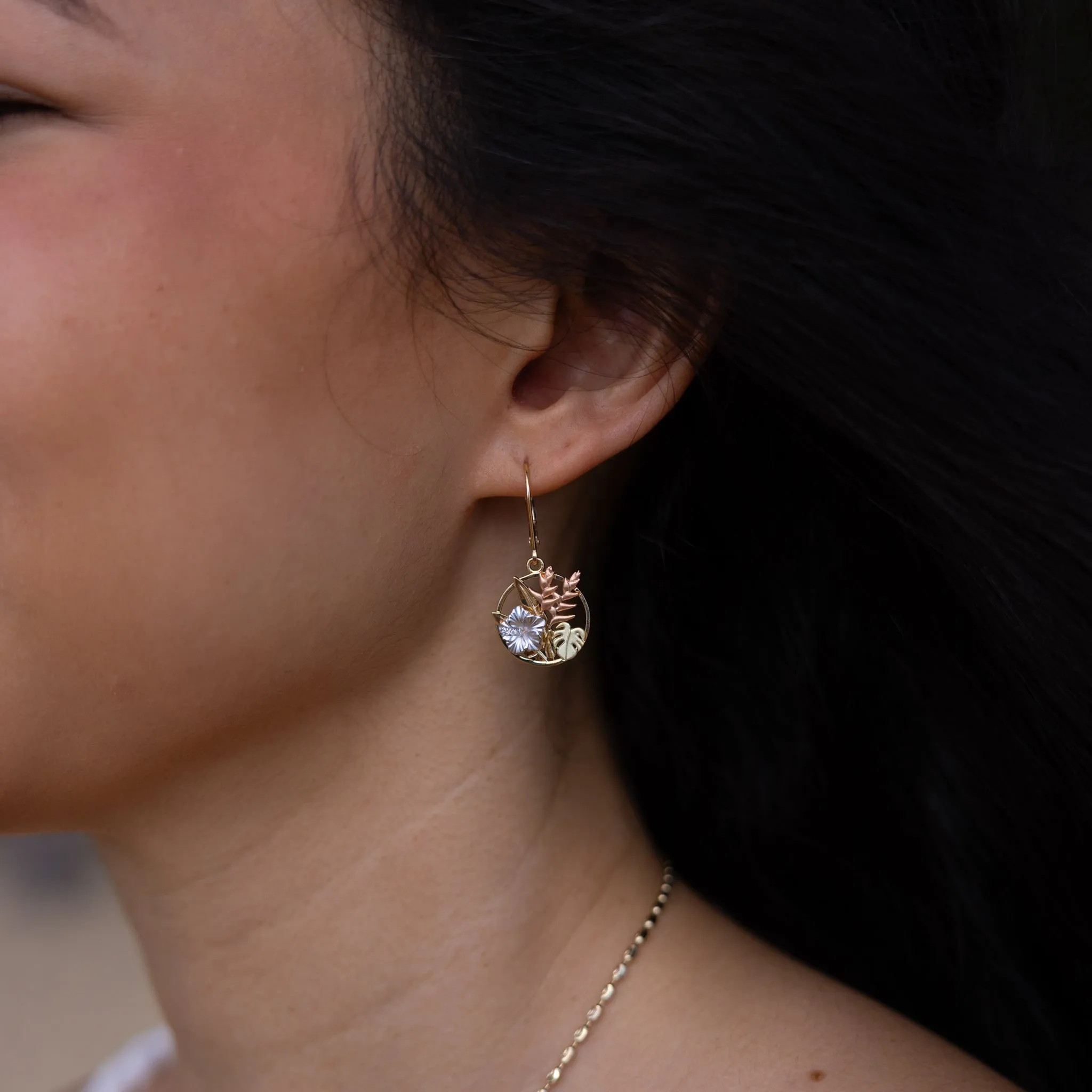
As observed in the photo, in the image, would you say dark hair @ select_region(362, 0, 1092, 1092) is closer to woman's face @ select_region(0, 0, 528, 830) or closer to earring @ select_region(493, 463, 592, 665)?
woman's face @ select_region(0, 0, 528, 830)

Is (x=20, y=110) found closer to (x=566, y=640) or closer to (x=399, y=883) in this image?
(x=566, y=640)

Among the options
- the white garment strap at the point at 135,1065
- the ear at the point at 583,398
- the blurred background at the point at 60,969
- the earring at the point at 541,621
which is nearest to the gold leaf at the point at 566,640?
the earring at the point at 541,621

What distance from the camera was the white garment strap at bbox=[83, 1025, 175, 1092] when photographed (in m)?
1.86

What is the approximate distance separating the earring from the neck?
0.08 m

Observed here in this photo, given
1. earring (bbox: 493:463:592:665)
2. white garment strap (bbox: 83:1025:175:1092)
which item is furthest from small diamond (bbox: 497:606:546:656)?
white garment strap (bbox: 83:1025:175:1092)

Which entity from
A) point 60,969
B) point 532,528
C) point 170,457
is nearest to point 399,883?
point 532,528

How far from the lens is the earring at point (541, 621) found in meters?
1.28

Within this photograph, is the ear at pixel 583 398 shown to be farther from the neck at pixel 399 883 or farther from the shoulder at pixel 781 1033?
the shoulder at pixel 781 1033

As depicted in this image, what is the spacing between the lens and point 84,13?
3.58 ft

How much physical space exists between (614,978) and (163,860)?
1.49 ft

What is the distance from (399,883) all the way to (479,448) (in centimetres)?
43

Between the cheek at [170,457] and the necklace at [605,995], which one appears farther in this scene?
the necklace at [605,995]

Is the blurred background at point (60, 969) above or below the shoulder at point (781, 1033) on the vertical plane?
above

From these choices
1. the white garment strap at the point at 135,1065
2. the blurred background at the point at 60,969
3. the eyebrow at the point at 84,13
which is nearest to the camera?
the eyebrow at the point at 84,13
